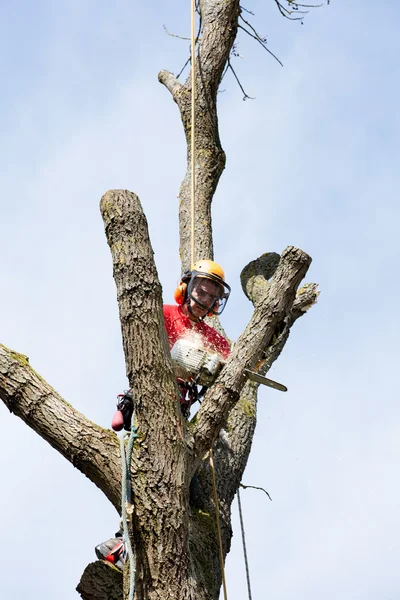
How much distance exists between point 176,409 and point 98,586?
0.98 metres

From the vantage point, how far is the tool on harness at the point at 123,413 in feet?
13.0

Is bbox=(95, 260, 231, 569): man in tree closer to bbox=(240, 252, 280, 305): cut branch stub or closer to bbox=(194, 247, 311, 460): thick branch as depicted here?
bbox=(194, 247, 311, 460): thick branch

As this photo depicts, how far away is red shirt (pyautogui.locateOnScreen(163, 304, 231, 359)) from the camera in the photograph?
4.79 meters

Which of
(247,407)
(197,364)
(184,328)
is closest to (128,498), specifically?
(197,364)

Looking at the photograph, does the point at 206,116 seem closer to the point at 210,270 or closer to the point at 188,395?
the point at 210,270

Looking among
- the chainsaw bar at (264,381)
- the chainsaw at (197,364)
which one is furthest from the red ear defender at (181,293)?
the chainsaw bar at (264,381)

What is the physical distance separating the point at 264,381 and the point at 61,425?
3.35 ft

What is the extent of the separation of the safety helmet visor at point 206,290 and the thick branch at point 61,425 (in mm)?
1182

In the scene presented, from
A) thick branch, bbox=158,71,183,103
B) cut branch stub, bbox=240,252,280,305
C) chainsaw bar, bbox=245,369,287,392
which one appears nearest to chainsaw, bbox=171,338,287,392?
chainsaw bar, bbox=245,369,287,392

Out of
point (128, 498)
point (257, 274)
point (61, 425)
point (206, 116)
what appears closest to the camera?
point (128, 498)

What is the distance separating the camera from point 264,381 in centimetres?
411

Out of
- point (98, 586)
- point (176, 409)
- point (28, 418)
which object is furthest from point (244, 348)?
point (98, 586)

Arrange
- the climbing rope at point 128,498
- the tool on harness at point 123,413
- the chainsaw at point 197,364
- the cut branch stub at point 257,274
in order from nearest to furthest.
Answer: the climbing rope at point 128,498, the tool on harness at point 123,413, the chainsaw at point 197,364, the cut branch stub at point 257,274

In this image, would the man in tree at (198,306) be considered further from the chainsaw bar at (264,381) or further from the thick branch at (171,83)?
the thick branch at (171,83)
